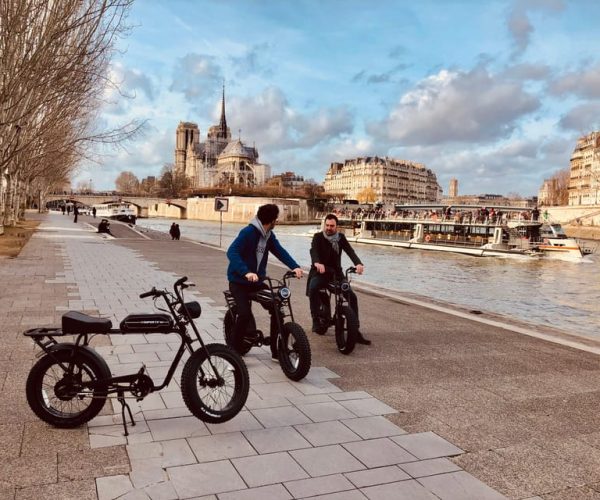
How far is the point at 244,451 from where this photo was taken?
4.27 m

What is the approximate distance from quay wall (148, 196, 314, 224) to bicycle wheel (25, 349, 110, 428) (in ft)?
322

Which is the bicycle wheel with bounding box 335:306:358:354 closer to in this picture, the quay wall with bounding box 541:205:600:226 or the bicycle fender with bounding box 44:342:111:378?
the bicycle fender with bounding box 44:342:111:378

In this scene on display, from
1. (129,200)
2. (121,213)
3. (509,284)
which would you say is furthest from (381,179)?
(509,284)

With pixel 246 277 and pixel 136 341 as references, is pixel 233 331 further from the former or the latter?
pixel 136 341

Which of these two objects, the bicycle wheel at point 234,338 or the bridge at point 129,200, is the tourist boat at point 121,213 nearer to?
the bridge at point 129,200

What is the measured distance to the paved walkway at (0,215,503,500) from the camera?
3.70m

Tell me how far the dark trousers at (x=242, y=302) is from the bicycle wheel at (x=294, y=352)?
0.42 m

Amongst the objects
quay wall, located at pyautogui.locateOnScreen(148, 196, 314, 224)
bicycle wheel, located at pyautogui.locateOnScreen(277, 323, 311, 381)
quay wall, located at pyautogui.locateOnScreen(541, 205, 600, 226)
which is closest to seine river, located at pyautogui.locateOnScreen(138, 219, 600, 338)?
bicycle wheel, located at pyautogui.locateOnScreen(277, 323, 311, 381)

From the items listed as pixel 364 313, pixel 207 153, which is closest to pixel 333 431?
pixel 364 313

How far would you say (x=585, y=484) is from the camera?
13.1 ft

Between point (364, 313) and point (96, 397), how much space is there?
6.77 meters

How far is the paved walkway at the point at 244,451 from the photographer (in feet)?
12.1

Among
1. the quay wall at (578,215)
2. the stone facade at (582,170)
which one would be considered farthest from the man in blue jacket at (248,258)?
the stone facade at (582,170)

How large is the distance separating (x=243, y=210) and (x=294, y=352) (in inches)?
4216
